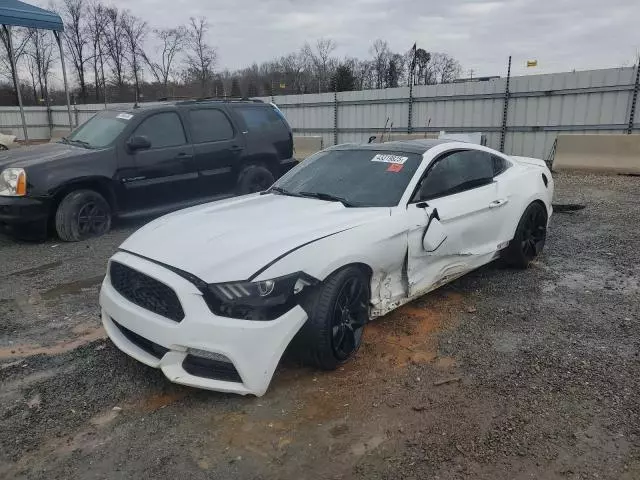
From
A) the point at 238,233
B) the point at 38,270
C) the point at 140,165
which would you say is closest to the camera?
the point at 238,233

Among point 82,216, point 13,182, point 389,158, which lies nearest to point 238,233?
point 389,158

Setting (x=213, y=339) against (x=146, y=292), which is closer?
(x=213, y=339)

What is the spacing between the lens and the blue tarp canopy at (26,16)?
1339 centimetres

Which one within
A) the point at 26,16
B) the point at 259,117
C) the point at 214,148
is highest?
the point at 26,16

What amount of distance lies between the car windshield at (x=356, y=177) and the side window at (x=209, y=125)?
3.35 metres

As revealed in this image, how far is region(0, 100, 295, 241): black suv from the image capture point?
21.5ft

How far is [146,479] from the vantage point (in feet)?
8.16

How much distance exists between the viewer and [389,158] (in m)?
4.54

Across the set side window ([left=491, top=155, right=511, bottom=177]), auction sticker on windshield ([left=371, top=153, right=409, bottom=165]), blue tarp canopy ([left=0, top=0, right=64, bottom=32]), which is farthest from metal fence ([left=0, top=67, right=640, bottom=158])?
auction sticker on windshield ([left=371, top=153, right=409, bottom=165])

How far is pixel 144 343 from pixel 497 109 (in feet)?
44.9

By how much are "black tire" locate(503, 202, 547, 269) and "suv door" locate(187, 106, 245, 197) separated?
15.0 ft

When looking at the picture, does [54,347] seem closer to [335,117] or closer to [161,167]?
[161,167]

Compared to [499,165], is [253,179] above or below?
below

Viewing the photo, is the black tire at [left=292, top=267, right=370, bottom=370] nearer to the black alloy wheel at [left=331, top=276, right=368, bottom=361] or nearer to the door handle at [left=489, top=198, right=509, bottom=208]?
the black alloy wheel at [left=331, top=276, right=368, bottom=361]
